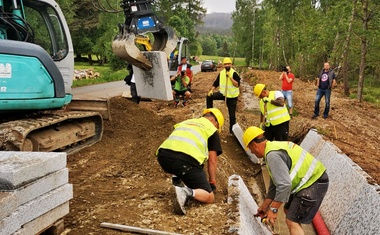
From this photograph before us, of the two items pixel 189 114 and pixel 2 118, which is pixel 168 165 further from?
pixel 189 114

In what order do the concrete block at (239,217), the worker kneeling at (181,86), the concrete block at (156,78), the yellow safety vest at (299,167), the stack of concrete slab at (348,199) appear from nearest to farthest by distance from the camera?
A: the concrete block at (239,217) < the yellow safety vest at (299,167) < the stack of concrete slab at (348,199) < the concrete block at (156,78) < the worker kneeling at (181,86)

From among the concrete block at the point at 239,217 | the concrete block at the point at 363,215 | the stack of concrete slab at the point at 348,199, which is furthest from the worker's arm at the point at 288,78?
the concrete block at the point at 239,217

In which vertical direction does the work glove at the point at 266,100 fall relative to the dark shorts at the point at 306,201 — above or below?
above

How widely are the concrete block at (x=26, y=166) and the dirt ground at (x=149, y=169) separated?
0.84 m

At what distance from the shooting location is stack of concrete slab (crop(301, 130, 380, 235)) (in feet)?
15.2

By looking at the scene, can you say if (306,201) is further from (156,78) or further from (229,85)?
(156,78)

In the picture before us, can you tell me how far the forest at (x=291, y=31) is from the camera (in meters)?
16.4

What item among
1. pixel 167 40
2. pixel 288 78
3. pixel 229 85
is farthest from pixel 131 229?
pixel 288 78

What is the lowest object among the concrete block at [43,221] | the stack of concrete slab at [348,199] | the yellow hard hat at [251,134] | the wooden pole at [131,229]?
the stack of concrete slab at [348,199]

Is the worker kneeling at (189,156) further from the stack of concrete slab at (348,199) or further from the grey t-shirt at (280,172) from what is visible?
the stack of concrete slab at (348,199)

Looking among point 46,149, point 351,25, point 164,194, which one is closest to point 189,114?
point 46,149

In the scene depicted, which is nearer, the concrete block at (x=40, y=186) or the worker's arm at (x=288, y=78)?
the concrete block at (x=40, y=186)

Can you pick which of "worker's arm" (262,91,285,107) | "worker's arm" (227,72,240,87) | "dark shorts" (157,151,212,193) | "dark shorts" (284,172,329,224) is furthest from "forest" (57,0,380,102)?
"dark shorts" (284,172,329,224)

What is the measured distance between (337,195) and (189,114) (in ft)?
19.0
